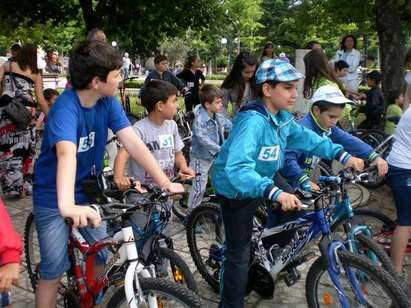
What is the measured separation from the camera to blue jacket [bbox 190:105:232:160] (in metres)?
4.79

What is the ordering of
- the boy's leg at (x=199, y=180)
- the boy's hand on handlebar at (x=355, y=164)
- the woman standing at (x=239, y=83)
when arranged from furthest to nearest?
the woman standing at (x=239, y=83) → the boy's leg at (x=199, y=180) → the boy's hand on handlebar at (x=355, y=164)

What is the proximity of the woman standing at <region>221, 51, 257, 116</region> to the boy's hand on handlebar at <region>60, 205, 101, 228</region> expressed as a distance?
3.66m

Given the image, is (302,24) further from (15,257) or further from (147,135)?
(15,257)

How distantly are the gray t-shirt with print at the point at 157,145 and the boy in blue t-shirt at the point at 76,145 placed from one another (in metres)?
0.84

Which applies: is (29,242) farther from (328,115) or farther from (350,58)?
(350,58)

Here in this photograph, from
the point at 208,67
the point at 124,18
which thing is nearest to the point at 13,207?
the point at 124,18

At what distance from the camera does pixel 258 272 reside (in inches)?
131

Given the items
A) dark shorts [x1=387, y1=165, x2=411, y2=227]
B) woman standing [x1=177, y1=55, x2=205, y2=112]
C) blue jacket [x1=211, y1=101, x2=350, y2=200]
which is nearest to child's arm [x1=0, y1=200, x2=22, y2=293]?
blue jacket [x1=211, y1=101, x2=350, y2=200]

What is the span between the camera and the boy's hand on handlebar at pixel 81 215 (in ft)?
6.69

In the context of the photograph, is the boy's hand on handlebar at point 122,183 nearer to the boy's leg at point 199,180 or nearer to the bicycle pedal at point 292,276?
the bicycle pedal at point 292,276

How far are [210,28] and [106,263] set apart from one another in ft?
33.3

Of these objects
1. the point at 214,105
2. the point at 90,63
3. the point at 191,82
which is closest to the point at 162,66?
the point at 191,82

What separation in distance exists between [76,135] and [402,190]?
237cm

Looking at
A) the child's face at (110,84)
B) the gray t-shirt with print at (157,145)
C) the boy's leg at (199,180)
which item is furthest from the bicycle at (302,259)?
the child's face at (110,84)
